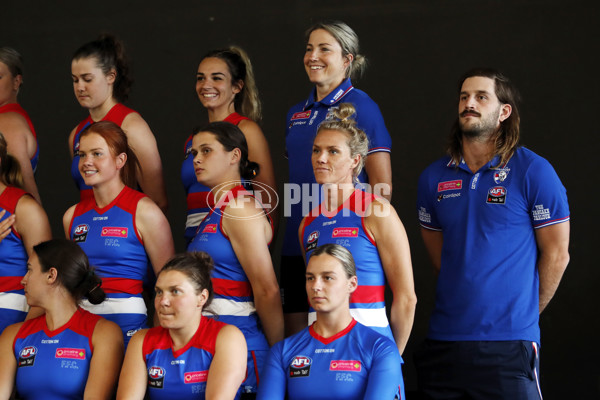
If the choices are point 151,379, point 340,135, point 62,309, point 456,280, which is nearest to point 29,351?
point 62,309

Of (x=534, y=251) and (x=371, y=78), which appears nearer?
(x=534, y=251)

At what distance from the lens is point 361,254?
2701 mm

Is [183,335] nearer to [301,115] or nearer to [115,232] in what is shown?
[115,232]

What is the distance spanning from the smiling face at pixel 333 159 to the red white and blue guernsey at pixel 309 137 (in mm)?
379

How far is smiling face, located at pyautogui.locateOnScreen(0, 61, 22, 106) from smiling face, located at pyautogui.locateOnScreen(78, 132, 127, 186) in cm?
90

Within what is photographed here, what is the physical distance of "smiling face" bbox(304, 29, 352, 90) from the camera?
3.37 metres

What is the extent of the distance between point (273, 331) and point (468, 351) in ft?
2.34

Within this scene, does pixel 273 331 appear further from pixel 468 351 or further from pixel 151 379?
pixel 468 351

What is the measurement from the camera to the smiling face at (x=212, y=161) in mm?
2992

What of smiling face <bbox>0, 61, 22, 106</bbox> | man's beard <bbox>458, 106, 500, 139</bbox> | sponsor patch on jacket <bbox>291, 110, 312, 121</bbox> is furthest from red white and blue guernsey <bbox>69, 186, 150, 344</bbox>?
man's beard <bbox>458, 106, 500, 139</bbox>

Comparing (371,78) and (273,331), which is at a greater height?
(371,78)

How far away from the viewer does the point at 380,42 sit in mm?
5211

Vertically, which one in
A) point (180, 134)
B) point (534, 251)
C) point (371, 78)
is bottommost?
point (534, 251)

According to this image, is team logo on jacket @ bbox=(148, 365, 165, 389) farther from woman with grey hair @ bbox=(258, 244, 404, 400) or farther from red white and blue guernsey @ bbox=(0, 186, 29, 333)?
red white and blue guernsey @ bbox=(0, 186, 29, 333)
